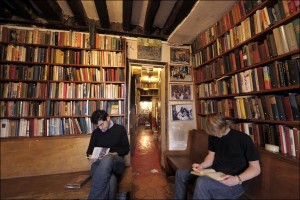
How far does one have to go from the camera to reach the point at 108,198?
166cm

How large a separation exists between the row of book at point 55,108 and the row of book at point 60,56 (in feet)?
2.21

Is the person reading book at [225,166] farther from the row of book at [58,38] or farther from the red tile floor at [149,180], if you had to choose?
the row of book at [58,38]

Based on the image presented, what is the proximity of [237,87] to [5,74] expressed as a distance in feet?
11.1

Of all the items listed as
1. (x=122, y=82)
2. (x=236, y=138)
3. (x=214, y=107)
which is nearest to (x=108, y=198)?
(x=236, y=138)

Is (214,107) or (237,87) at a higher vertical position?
(237,87)

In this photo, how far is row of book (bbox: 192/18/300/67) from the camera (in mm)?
1476

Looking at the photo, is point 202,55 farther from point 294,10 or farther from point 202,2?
point 294,10

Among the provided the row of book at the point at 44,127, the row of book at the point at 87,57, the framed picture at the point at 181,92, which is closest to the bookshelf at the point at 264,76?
the framed picture at the point at 181,92

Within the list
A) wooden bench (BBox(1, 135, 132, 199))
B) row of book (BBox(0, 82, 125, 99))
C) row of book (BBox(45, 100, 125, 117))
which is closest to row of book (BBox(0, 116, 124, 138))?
row of book (BBox(45, 100, 125, 117))

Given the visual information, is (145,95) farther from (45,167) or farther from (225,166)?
(225,166)

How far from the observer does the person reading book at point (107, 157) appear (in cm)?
158

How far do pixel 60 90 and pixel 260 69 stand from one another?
283 centimetres

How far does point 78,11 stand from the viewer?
250cm

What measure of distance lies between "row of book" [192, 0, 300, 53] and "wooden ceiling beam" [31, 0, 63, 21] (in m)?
2.50
